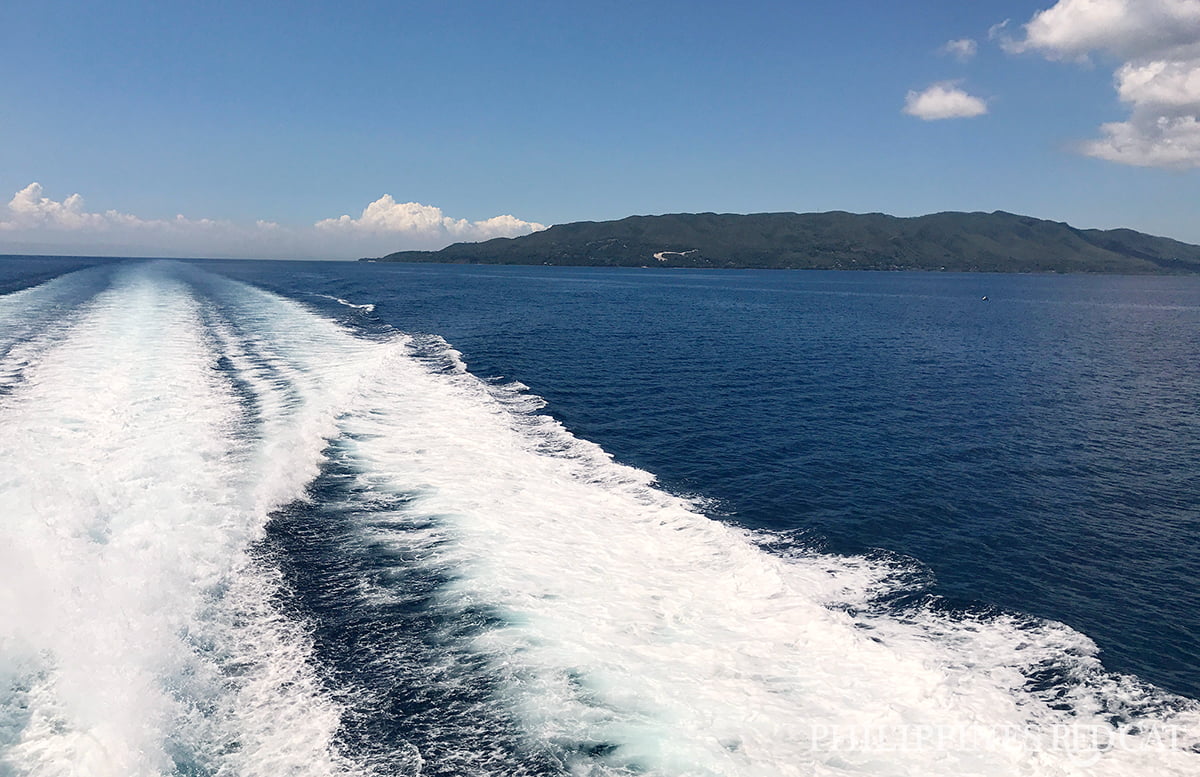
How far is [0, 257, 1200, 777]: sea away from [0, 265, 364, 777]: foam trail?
84mm

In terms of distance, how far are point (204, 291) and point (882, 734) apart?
10389cm

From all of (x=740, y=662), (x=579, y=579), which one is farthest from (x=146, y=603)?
(x=740, y=662)

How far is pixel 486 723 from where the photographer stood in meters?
11.7

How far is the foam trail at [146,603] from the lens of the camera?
1079 cm

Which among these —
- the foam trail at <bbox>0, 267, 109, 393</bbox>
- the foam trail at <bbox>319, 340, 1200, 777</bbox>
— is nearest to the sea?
the foam trail at <bbox>319, 340, 1200, 777</bbox>

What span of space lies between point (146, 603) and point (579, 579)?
32.3ft

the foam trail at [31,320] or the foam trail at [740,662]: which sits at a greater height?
the foam trail at [31,320]

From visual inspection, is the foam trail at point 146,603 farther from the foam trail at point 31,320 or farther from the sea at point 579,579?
the foam trail at point 31,320

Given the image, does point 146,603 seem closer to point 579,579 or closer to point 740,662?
point 579,579

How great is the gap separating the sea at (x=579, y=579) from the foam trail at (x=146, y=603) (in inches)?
Result: 3.3

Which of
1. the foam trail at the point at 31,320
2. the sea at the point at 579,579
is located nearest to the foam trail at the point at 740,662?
the sea at the point at 579,579

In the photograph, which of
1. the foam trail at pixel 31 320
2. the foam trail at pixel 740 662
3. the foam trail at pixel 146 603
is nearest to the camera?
the foam trail at pixel 146 603

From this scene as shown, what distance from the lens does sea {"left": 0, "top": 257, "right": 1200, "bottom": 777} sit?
1144 centimetres

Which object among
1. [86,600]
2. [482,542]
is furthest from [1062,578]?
[86,600]
